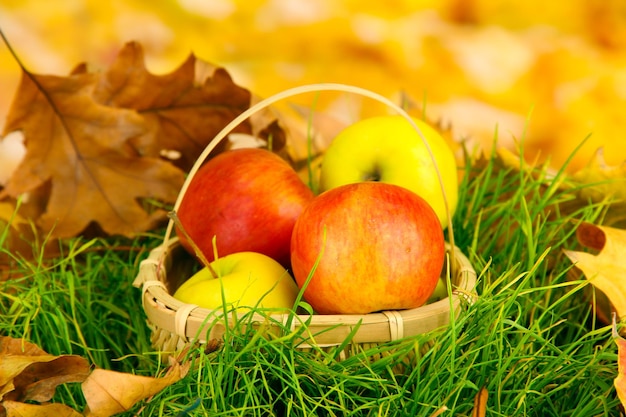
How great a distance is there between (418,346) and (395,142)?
0.98 feet

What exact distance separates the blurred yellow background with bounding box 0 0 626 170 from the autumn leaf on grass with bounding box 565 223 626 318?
921mm

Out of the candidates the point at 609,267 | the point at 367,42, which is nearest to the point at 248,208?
the point at 609,267

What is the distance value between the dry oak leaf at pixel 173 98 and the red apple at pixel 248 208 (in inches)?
9.5

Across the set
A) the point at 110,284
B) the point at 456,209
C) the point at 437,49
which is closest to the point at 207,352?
the point at 110,284

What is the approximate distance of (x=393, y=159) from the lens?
0.88 metres

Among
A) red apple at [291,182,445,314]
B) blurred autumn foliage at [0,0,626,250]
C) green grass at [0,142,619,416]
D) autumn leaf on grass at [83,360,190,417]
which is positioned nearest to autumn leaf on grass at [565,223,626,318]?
green grass at [0,142,619,416]

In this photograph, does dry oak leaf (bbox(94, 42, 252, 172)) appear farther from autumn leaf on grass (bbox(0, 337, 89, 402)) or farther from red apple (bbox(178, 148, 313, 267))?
autumn leaf on grass (bbox(0, 337, 89, 402))

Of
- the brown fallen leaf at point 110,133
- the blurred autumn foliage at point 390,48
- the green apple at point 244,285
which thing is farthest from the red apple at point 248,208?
the blurred autumn foliage at point 390,48

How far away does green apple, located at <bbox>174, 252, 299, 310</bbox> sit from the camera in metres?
0.71

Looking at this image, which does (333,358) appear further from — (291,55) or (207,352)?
(291,55)

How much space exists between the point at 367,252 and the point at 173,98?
0.51 metres

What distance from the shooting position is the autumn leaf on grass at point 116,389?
1.90 feet

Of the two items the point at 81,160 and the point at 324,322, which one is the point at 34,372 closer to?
the point at 324,322

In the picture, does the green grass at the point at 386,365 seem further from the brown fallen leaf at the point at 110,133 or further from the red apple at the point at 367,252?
the brown fallen leaf at the point at 110,133
